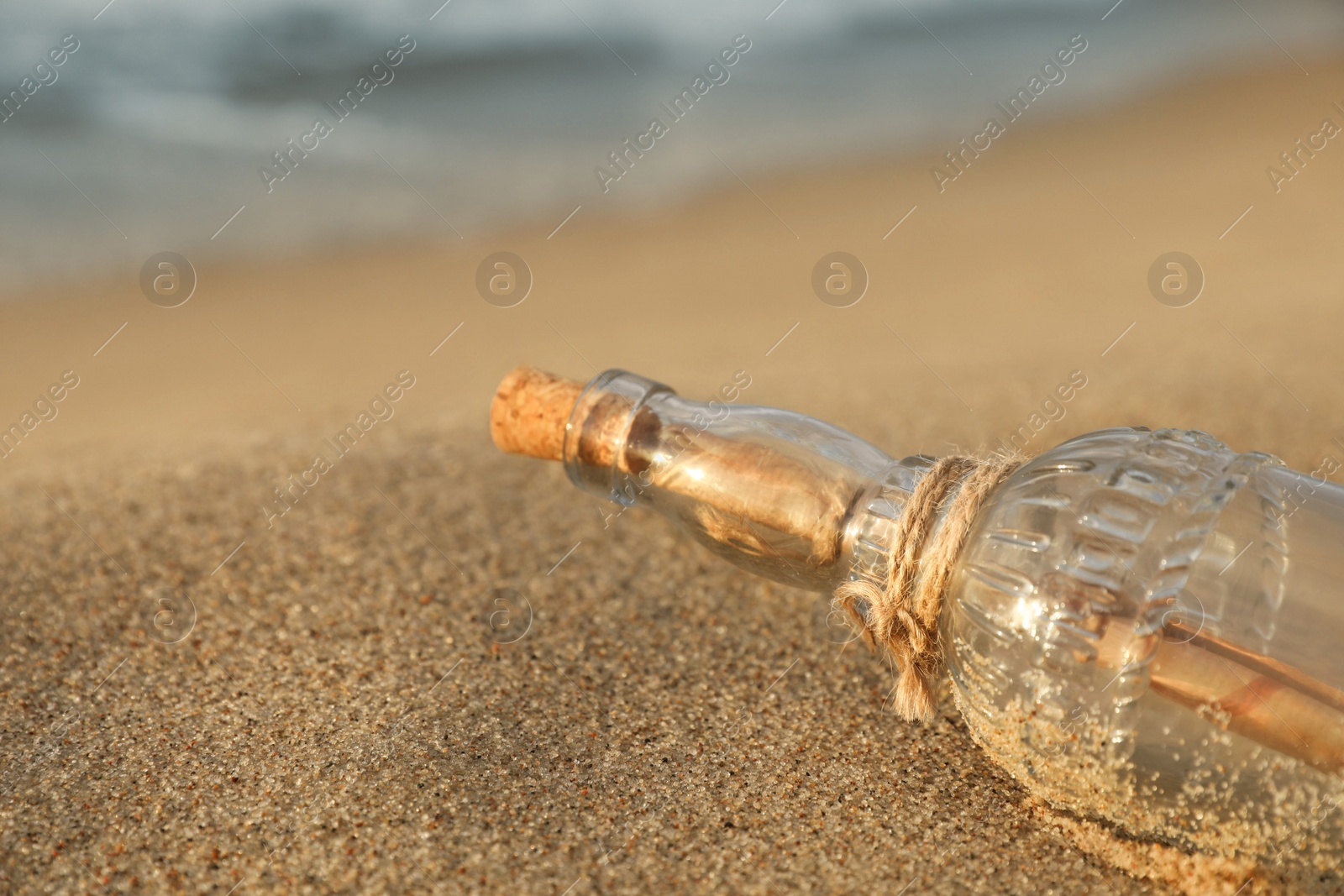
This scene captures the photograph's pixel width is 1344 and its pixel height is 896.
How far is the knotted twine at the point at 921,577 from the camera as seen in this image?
1.44m

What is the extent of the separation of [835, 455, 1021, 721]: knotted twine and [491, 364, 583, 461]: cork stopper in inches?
→ 23.4

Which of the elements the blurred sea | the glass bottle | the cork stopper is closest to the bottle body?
the glass bottle

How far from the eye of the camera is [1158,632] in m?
1.26

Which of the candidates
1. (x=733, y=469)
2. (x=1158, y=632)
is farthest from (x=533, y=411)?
(x=1158, y=632)

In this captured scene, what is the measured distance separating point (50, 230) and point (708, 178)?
409cm

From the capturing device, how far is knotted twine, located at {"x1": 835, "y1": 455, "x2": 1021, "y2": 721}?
1441 mm

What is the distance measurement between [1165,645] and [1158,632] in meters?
0.02

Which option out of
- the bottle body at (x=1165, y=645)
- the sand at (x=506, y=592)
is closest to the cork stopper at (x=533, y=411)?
the sand at (x=506, y=592)

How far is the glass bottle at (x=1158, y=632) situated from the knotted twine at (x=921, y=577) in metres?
0.03

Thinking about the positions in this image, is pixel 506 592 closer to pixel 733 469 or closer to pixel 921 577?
pixel 733 469

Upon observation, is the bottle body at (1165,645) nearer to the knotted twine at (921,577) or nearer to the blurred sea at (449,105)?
the knotted twine at (921,577)

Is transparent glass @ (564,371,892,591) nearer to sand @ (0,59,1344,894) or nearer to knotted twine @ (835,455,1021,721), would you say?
knotted twine @ (835,455,1021,721)

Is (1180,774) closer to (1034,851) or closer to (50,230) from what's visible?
(1034,851)

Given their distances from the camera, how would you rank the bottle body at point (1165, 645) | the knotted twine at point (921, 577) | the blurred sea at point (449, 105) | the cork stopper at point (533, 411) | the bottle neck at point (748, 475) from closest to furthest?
the bottle body at point (1165, 645)
the knotted twine at point (921, 577)
the bottle neck at point (748, 475)
the cork stopper at point (533, 411)
the blurred sea at point (449, 105)
